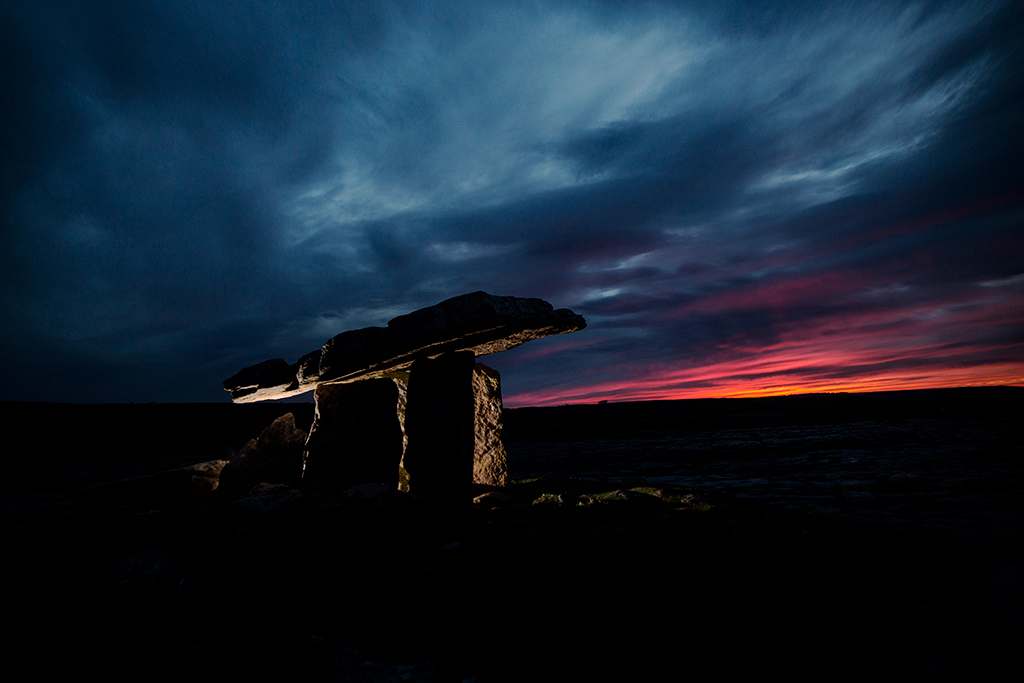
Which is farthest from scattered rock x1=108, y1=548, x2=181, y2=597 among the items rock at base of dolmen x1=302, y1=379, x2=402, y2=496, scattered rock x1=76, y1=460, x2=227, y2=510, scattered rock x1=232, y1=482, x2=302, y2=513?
scattered rock x1=76, y1=460, x2=227, y2=510

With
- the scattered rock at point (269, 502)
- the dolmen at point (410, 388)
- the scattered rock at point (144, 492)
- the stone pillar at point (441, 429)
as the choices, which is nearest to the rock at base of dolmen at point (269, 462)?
the dolmen at point (410, 388)

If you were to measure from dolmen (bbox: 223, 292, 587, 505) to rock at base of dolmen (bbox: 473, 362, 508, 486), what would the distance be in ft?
4.41

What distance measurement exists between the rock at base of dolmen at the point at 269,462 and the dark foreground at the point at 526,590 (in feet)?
3.32

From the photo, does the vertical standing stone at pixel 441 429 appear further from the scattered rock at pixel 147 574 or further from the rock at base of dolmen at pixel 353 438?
the scattered rock at pixel 147 574

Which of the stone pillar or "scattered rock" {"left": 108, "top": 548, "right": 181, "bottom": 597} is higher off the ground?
the stone pillar

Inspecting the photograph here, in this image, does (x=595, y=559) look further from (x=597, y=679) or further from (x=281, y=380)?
(x=281, y=380)

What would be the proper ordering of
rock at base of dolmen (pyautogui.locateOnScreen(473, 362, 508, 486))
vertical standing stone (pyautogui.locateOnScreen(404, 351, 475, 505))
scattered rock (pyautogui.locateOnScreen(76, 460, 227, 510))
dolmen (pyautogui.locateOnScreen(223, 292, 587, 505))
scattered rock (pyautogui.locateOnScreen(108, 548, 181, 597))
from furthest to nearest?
rock at base of dolmen (pyautogui.locateOnScreen(473, 362, 508, 486)) → vertical standing stone (pyautogui.locateOnScreen(404, 351, 475, 505)) → scattered rock (pyautogui.locateOnScreen(76, 460, 227, 510)) → dolmen (pyautogui.locateOnScreen(223, 292, 587, 505)) → scattered rock (pyautogui.locateOnScreen(108, 548, 181, 597))

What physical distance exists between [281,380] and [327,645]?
5.45m

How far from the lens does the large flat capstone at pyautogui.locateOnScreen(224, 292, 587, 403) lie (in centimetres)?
502

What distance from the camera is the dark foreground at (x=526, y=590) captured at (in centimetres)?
214

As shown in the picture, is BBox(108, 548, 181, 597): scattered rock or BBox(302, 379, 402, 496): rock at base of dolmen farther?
BBox(302, 379, 402, 496): rock at base of dolmen

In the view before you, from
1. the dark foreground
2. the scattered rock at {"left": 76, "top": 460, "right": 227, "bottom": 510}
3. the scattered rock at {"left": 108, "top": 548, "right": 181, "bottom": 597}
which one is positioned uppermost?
the scattered rock at {"left": 76, "top": 460, "right": 227, "bottom": 510}

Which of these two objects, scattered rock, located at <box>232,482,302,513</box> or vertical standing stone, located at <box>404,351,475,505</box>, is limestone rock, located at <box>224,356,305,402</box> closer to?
vertical standing stone, located at <box>404,351,475,505</box>

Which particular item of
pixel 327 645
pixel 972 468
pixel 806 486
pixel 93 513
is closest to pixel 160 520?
pixel 93 513
